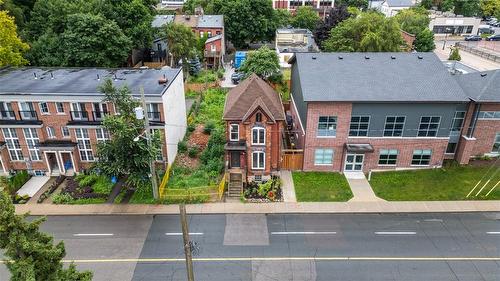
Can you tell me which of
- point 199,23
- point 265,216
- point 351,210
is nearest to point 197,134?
point 265,216

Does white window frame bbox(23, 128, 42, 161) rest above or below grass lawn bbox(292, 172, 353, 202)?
above

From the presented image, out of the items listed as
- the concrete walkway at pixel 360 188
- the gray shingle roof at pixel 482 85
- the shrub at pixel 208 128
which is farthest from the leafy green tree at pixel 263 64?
the gray shingle roof at pixel 482 85

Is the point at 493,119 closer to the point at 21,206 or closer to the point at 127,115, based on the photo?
the point at 127,115

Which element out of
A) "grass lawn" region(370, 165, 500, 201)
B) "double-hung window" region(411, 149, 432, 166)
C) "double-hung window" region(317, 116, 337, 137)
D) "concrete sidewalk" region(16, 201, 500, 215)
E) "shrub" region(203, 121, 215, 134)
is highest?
"double-hung window" region(317, 116, 337, 137)

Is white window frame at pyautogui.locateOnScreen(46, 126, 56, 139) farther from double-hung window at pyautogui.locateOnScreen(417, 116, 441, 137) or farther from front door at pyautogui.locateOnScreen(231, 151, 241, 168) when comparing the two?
double-hung window at pyautogui.locateOnScreen(417, 116, 441, 137)

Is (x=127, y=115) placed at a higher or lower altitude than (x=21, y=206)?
higher

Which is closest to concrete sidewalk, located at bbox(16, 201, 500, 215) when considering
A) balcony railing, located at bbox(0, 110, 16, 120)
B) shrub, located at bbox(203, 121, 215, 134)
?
balcony railing, located at bbox(0, 110, 16, 120)

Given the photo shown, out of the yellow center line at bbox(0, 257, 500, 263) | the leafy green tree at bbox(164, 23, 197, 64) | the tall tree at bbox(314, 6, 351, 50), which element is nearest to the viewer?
the yellow center line at bbox(0, 257, 500, 263)

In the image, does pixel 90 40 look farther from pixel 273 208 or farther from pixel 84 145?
pixel 273 208
